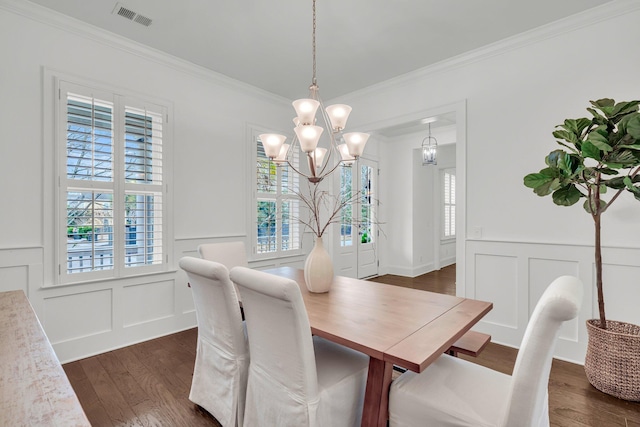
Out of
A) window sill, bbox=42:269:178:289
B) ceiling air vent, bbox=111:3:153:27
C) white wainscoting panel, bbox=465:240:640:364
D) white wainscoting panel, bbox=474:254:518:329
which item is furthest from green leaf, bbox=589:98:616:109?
window sill, bbox=42:269:178:289

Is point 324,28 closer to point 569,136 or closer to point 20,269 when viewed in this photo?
point 569,136

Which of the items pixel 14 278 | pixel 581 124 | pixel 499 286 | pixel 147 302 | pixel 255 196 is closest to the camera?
pixel 581 124

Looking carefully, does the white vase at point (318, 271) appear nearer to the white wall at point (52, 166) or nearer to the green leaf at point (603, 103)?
the white wall at point (52, 166)

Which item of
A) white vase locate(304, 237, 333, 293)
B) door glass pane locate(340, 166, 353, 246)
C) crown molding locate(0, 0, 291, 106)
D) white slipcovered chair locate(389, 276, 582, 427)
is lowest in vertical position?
white slipcovered chair locate(389, 276, 582, 427)

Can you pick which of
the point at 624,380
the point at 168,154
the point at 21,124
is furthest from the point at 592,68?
the point at 21,124

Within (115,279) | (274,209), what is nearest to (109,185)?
(115,279)

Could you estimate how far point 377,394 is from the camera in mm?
1369

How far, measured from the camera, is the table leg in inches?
53.5

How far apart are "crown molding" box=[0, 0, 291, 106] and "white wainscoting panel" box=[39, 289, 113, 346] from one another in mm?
2243

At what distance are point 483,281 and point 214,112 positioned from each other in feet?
11.3

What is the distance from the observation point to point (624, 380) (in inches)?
80.0

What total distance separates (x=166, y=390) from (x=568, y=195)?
311cm

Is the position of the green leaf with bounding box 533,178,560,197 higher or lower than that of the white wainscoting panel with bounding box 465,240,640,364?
higher

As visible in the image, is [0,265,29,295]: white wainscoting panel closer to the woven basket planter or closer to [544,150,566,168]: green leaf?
[544,150,566,168]: green leaf
